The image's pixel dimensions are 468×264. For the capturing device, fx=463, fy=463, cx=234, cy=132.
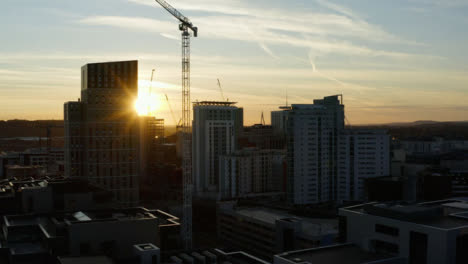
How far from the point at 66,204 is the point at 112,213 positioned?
9.44ft

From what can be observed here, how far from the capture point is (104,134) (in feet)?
98.1

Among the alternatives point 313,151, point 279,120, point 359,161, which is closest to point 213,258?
point 313,151

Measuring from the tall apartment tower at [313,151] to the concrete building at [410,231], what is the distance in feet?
78.7

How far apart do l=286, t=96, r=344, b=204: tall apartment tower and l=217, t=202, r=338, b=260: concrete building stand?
8677mm

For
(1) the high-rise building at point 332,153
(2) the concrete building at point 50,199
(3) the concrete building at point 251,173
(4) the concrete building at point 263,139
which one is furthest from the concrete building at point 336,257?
(4) the concrete building at point 263,139

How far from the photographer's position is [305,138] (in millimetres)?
36719

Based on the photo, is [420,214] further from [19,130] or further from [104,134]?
[19,130]

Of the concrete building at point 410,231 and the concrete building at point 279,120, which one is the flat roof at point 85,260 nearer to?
the concrete building at point 410,231

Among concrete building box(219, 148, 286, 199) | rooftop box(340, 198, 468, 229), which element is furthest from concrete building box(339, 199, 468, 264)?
concrete building box(219, 148, 286, 199)

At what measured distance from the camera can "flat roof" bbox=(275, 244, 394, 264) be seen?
33.8ft

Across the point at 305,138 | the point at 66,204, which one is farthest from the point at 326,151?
the point at 66,204

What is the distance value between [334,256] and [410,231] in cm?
179

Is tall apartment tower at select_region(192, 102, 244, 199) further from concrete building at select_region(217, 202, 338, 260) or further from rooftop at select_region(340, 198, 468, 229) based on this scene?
rooftop at select_region(340, 198, 468, 229)

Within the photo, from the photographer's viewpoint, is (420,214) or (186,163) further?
(186,163)
